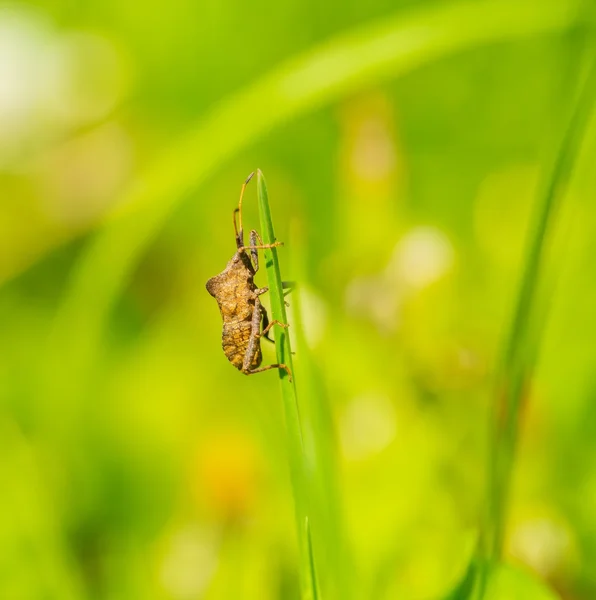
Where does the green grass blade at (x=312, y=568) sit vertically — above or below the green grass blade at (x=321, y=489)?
below

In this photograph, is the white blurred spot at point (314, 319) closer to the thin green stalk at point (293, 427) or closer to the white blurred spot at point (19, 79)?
the thin green stalk at point (293, 427)

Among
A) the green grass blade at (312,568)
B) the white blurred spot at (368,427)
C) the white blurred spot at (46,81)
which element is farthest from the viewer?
the white blurred spot at (46,81)

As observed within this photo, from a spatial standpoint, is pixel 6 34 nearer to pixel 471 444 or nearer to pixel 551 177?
pixel 471 444

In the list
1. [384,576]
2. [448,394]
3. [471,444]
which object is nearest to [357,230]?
[448,394]

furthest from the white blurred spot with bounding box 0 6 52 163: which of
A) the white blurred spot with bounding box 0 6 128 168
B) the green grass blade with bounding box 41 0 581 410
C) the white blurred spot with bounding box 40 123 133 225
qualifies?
the green grass blade with bounding box 41 0 581 410

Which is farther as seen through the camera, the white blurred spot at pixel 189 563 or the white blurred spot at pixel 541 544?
the white blurred spot at pixel 189 563

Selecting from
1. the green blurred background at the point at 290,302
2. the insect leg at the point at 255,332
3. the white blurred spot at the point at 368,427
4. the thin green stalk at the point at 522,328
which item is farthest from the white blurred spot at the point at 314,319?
the thin green stalk at the point at 522,328

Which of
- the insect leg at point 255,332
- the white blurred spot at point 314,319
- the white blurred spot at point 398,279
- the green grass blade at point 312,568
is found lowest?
the green grass blade at point 312,568
